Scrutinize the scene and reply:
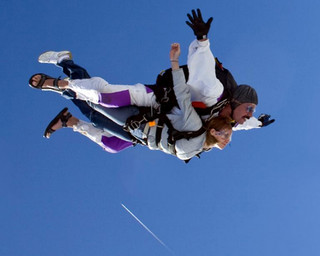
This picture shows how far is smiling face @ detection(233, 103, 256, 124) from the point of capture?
18.6 ft

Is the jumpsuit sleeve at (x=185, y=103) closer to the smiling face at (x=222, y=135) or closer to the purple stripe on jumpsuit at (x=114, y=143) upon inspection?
the smiling face at (x=222, y=135)

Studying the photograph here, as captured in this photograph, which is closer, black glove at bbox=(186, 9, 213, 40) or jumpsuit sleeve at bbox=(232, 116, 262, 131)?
black glove at bbox=(186, 9, 213, 40)

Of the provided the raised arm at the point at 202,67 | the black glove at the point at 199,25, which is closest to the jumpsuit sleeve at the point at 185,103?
the raised arm at the point at 202,67

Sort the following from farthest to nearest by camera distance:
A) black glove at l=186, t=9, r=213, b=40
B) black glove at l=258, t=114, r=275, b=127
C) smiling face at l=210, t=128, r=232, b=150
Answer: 1. black glove at l=258, t=114, r=275, b=127
2. smiling face at l=210, t=128, r=232, b=150
3. black glove at l=186, t=9, r=213, b=40

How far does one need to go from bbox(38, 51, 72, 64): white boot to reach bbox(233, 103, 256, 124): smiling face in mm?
3463

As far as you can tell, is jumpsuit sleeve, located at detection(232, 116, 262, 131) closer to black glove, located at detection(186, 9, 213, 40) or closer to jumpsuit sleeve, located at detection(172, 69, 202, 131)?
jumpsuit sleeve, located at detection(172, 69, 202, 131)

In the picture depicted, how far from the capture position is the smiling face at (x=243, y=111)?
18.6 feet

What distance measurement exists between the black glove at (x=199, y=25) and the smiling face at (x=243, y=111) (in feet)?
4.74

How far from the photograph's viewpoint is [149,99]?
5.67m

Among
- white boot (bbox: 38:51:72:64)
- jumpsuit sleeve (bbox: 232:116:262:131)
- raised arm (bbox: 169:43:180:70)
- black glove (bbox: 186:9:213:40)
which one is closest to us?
black glove (bbox: 186:9:213:40)

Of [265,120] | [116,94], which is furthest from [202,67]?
[265,120]

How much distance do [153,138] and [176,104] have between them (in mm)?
736

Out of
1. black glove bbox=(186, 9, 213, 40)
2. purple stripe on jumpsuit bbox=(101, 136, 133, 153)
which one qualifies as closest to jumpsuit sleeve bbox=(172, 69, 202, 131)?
black glove bbox=(186, 9, 213, 40)

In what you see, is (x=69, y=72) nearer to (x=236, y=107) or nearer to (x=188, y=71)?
(x=188, y=71)
